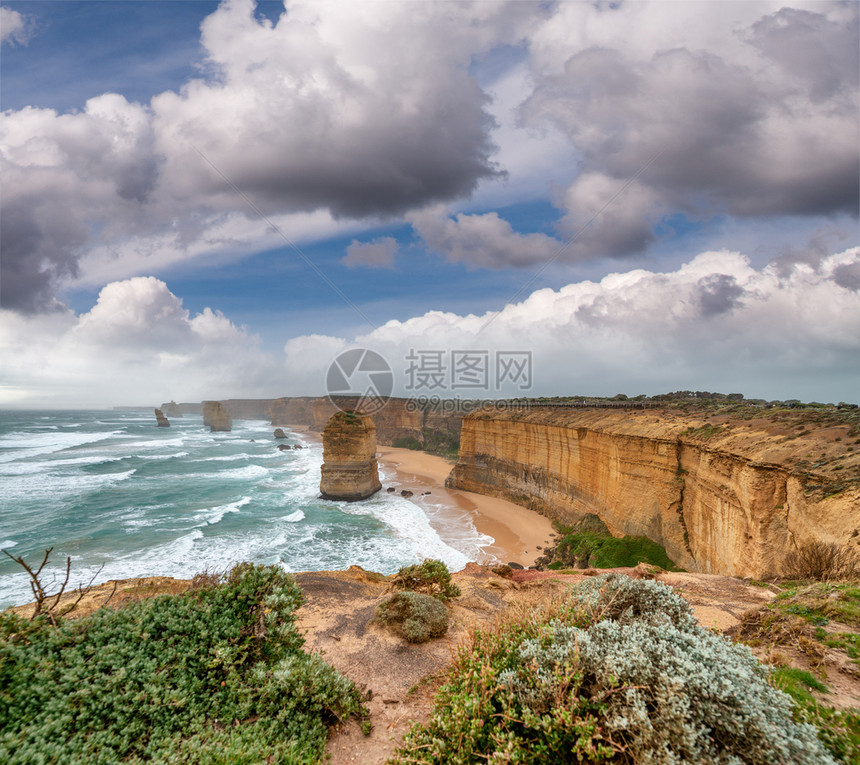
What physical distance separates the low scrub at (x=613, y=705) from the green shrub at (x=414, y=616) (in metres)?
3.08

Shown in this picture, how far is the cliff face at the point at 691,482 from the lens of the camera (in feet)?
30.9

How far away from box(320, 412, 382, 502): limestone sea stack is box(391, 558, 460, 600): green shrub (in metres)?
21.9

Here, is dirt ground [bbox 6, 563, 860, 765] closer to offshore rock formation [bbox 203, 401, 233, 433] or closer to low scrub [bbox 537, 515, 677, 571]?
low scrub [bbox 537, 515, 677, 571]

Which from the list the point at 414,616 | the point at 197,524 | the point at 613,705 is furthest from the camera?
the point at 197,524

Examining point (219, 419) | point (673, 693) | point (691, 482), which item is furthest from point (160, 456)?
point (673, 693)

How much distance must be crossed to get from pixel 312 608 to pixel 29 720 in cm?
546

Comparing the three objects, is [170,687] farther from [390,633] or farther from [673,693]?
[673,693]

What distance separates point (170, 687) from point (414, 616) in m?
4.28

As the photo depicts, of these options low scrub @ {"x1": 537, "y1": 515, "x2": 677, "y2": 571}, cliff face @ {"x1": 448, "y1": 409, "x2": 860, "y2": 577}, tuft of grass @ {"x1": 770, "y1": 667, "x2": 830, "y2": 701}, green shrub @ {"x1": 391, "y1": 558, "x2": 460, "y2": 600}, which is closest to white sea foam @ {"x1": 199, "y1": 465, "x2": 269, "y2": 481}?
cliff face @ {"x1": 448, "y1": 409, "x2": 860, "y2": 577}

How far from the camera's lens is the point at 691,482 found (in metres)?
15.4

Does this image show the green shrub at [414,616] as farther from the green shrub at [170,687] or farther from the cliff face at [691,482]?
the cliff face at [691,482]

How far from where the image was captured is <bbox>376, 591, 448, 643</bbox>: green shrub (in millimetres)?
7508

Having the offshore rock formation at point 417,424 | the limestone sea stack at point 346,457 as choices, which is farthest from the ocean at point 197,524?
the offshore rock formation at point 417,424

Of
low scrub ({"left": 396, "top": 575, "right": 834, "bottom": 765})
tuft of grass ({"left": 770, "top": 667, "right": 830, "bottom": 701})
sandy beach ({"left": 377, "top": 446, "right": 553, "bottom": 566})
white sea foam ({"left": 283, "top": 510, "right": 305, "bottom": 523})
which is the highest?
low scrub ({"left": 396, "top": 575, "right": 834, "bottom": 765})
